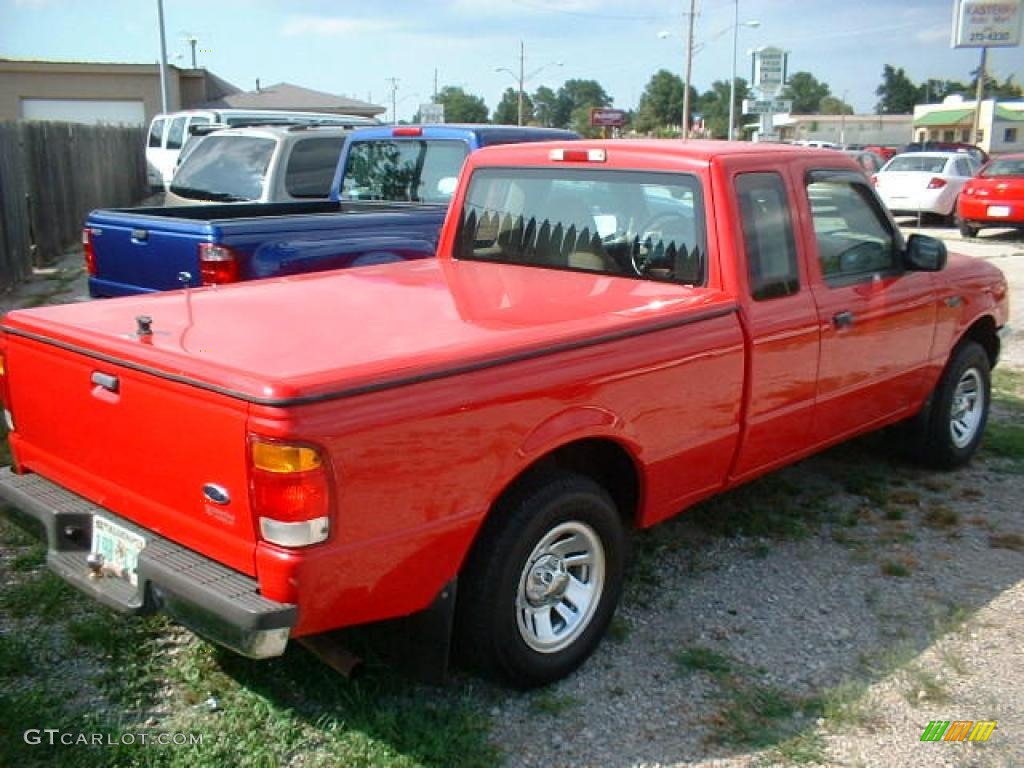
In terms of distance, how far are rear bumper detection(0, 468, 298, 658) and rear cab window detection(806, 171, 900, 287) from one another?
2920 millimetres

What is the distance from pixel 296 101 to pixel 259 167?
32588 mm

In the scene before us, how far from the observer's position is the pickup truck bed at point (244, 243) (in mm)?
5805

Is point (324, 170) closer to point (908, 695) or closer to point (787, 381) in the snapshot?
point (787, 381)

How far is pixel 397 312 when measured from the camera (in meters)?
3.62

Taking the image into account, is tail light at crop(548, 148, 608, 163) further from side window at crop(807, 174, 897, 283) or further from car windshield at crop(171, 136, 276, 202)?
car windshield at crop(171, 136, 276, 202)

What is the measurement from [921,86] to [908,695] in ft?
507

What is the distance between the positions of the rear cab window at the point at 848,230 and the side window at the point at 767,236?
236 mm

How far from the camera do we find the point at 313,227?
612 centimetres

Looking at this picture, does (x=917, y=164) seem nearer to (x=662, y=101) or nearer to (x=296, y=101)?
(x=296, y=101)

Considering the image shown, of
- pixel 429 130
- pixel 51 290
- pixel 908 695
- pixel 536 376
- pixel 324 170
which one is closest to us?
pixel 536 376

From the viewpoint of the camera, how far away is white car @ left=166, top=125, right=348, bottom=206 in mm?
9281

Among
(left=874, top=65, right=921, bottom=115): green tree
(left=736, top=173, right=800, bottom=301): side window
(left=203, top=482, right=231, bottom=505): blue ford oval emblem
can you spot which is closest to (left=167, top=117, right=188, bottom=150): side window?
(left=736, top=173, right=800, bottom=301): side window

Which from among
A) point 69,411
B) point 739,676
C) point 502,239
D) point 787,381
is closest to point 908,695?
point 739,676

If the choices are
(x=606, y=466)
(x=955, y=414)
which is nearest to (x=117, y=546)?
(x=606, y=466)
